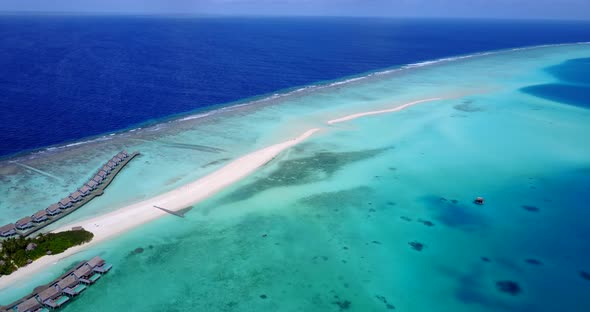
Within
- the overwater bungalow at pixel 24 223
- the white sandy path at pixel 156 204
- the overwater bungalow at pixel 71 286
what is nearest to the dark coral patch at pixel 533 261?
the white sandy path at pixel 156 204

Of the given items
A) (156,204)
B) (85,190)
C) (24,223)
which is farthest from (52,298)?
(85,190)

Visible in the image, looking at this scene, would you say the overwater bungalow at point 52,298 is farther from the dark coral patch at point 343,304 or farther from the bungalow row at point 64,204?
the dark coral patch at point 343,304

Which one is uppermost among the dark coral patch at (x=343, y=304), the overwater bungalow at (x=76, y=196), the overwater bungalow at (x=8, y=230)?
the overwater bungalow at (x=76, y=196)

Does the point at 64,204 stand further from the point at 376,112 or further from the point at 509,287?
the point at 376,112

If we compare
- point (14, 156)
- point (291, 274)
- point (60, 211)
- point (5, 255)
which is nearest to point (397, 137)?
point (291, 274)

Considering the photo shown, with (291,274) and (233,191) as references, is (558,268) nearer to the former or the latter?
(291,274)

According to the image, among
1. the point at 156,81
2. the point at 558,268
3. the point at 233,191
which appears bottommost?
the point at 558,268
